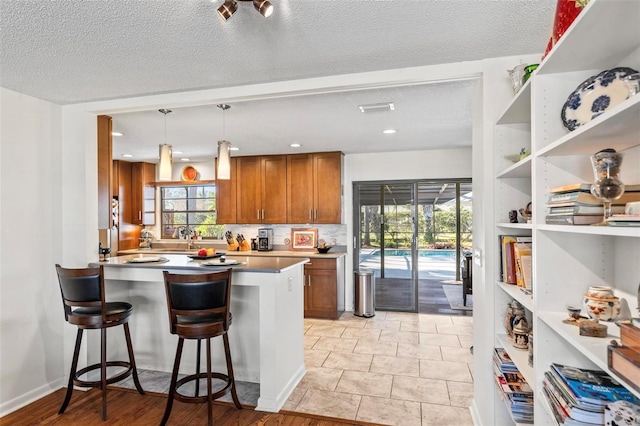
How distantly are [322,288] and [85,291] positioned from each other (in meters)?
3.06

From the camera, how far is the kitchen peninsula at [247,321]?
2.64 m

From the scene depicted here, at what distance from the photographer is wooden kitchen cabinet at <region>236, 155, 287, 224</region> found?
5.56 metres

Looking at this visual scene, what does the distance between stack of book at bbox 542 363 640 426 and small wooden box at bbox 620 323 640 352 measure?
0.31 m

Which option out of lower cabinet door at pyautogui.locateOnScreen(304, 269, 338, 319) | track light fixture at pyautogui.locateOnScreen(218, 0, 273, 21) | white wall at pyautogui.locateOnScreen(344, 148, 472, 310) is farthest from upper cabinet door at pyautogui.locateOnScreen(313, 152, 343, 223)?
track light fixture at pyautogui.locateOnScreen(218, 0, 273, 21)

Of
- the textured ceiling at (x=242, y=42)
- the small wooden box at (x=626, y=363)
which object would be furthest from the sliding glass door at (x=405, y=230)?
the small wooden box at (x=626, y=363)

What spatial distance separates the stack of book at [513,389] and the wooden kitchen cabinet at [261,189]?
12.8ft

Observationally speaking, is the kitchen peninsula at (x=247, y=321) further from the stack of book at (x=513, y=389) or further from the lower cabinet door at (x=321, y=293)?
the lower cabinet door at (x=321, y=293)

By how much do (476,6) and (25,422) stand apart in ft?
12.3

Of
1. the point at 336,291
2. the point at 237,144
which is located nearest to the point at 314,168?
the point at 237,144

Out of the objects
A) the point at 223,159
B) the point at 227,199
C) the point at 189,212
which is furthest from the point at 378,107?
the point at 189,212

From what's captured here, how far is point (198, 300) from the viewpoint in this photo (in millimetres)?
2330

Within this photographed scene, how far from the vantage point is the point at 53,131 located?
299cm

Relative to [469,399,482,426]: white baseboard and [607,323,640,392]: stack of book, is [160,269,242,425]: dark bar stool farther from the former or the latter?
[607,323,640,392]: stack of book

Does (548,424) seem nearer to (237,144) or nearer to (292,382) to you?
(292,382)
